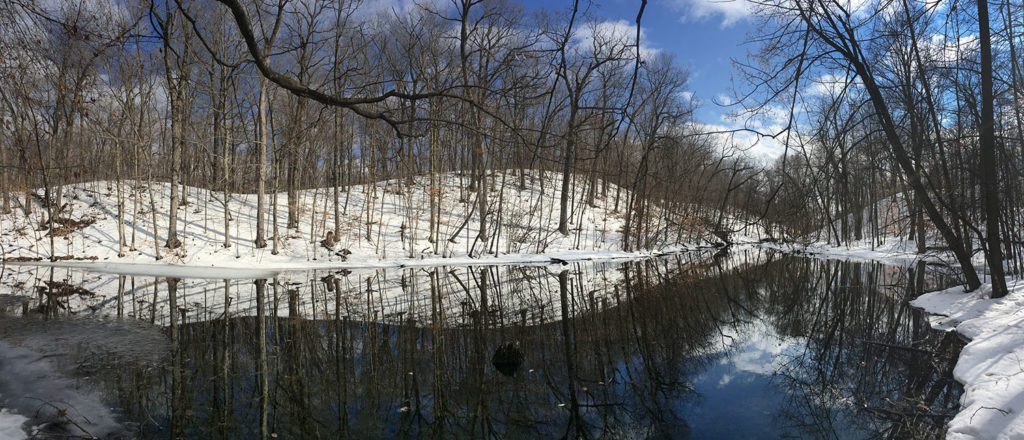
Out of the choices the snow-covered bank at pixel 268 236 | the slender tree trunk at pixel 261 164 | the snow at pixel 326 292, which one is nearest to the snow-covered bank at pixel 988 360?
the snow at pixel 326 292

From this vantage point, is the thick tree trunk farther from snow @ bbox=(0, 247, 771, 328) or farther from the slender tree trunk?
the slender tree trunk

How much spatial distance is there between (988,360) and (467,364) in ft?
21.5

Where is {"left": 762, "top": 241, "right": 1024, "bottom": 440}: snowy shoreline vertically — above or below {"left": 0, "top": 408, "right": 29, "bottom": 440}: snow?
above

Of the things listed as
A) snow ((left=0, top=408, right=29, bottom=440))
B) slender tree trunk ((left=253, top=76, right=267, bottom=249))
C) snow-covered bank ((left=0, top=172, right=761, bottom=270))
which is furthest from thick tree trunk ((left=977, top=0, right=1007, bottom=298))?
slender tree trunk ((left=253, top=76, right=267, bottom=249))

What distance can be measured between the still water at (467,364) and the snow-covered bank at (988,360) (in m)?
0.26

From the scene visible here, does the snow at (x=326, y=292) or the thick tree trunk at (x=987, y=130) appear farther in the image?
the snow at (x=326, y=292)

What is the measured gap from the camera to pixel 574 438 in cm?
437

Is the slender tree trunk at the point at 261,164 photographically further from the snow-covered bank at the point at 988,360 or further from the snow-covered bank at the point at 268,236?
the snow-covered bank at the point at 988,360

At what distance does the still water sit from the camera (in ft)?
15.3

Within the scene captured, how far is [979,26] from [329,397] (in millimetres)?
12125

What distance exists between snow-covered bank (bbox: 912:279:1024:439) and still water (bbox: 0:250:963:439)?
0.85 ft

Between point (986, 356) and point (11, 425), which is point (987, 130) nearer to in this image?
point (986, 356)

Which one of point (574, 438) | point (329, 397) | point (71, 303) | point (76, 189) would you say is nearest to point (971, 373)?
point (574, 438)

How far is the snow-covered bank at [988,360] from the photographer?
416 centimetres
